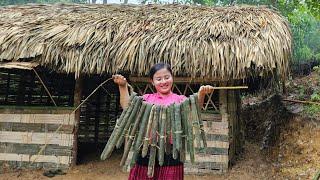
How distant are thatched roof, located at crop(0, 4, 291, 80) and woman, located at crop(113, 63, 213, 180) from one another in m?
3.11

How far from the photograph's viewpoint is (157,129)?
2.77m

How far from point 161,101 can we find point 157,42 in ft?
11.4

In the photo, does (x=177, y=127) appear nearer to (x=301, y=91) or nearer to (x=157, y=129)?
(x=157, y=129)

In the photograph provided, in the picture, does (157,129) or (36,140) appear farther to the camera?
(36,140)

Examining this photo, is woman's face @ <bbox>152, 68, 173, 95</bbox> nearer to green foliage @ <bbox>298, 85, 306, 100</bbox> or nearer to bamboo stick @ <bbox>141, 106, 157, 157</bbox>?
bamboo stick @ <bbox>141, 106, 157, 157</bbox>

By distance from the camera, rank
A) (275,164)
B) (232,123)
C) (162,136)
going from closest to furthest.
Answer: (162,136) < (275,164) < (232,123)

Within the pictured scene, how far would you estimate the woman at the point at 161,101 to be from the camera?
2809mm

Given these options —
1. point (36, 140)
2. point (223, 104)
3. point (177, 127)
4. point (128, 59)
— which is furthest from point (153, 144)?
point (36, 140)

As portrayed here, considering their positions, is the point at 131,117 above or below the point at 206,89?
below

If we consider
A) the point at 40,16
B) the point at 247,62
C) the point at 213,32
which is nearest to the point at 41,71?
the point at 40,16

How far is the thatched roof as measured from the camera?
602cm

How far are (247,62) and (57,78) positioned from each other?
4.05m

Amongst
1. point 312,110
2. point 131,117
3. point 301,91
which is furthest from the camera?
point 301,91

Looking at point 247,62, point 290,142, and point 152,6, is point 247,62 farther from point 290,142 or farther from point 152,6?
point 152,6
